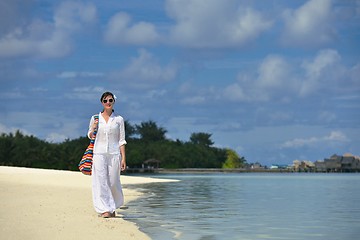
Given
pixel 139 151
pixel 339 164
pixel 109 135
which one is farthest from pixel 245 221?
pixel 339 164

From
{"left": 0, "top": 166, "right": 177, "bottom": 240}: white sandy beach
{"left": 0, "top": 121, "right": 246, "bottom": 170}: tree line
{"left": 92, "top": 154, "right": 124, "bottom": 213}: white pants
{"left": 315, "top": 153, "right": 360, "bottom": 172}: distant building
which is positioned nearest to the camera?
{"left": 0, "top": 166, "right": 177, "bottom": 240}: white sandy beach

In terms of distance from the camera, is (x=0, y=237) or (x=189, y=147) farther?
(x=189, y=147)

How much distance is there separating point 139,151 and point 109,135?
4010 inches

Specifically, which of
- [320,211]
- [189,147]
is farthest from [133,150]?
[320,211]

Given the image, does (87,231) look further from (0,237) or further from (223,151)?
(223,151)

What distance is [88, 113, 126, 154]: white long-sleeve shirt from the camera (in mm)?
11969

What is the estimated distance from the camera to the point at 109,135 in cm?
1198

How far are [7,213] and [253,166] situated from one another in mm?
128409

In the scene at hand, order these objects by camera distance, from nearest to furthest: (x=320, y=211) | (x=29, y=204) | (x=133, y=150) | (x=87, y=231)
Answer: (x=87, y=231) < (x=29, y=204) < (x=320, y=211) < (x=133, y=150)

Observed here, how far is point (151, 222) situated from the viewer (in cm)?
1227

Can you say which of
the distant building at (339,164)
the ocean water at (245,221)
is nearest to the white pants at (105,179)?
the ocean water at (245,221)

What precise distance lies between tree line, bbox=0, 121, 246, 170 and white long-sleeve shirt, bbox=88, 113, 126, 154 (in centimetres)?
6756

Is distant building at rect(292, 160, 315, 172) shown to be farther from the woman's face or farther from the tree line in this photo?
the woman's face

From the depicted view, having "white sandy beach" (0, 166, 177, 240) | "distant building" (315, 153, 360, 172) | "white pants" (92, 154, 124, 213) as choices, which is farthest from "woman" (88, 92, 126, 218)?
"distant building" (315, 153, 360, 172)
